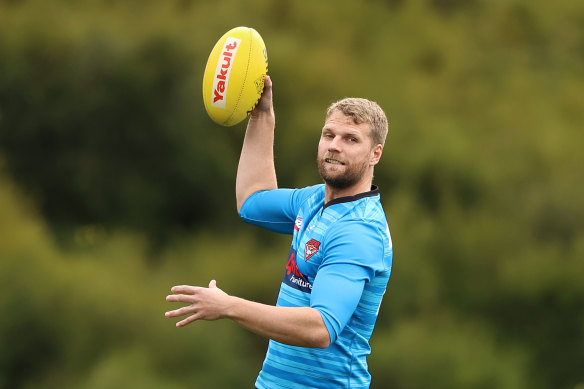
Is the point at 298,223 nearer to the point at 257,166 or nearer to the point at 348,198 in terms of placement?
the point at 348,198

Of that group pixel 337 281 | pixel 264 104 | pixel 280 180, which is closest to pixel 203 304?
pixel 337 281

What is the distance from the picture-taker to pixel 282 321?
9.44ft

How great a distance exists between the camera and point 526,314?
9.67m

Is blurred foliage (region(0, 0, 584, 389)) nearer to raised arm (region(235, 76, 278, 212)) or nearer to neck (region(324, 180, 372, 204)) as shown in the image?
raised arm (region(235, 76, 278, 212))

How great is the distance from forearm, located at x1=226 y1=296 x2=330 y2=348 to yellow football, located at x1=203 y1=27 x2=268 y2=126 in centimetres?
123

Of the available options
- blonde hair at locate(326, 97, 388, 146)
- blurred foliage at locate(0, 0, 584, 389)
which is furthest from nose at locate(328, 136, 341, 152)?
blurred foliage at locate(0, 0, 584, 389)

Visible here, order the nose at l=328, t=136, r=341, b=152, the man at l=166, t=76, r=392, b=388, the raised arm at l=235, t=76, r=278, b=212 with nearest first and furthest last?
the man at l=166, t=76, r=392, b=388 → the nose at l=328, t=136, r=341, b=152 → the raised arm at l=235, t=76, r=278, b=212

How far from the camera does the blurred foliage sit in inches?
328

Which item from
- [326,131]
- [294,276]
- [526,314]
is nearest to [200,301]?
[294,276]

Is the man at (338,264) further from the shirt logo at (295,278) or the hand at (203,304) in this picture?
the hand at (203,304)

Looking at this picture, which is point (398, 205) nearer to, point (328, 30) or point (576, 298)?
point (576, 298)

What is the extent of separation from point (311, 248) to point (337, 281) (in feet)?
1.03

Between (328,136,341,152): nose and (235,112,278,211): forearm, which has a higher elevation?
(328,136,341,152): nose

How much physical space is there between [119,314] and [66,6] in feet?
18.3
